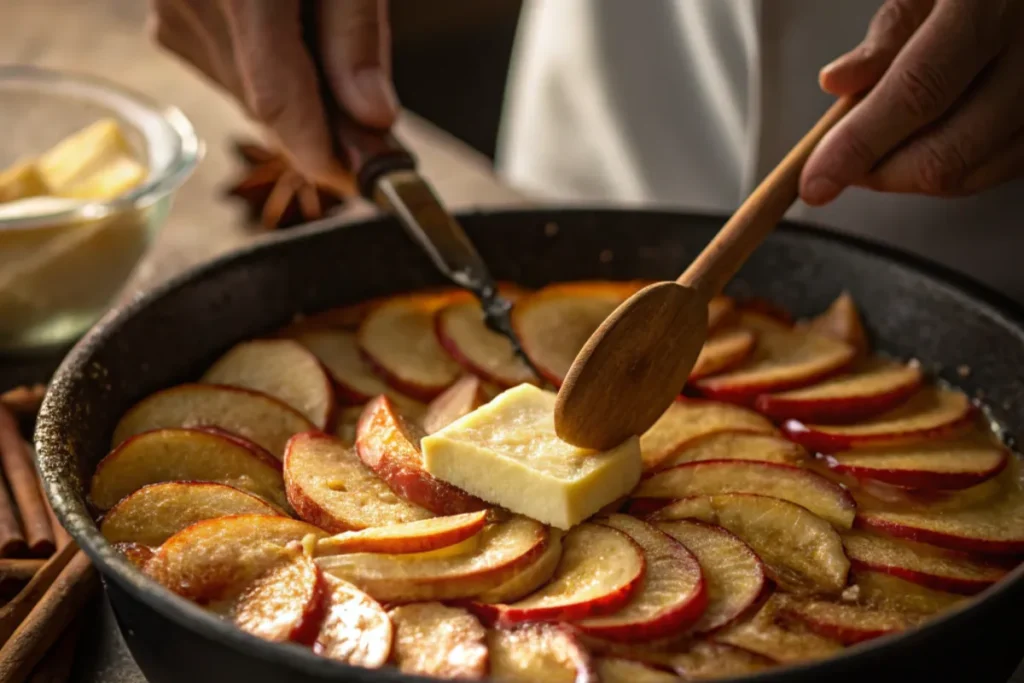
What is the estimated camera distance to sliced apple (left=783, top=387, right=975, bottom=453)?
5.85 feet

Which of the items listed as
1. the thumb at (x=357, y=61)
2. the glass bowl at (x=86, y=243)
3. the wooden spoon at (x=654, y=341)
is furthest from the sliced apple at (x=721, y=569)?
the glass bowl at (x=86, y=243)

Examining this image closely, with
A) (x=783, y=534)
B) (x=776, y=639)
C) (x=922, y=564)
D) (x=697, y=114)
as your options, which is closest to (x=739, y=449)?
(x=783, y=534)

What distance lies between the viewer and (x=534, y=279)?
2.28m

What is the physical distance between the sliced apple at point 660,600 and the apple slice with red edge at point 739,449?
30 cm

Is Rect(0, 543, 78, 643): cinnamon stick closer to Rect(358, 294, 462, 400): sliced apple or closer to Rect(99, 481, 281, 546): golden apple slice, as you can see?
Rect(99, 481, 281, 546): golden apple slice

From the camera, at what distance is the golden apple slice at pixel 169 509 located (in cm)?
151

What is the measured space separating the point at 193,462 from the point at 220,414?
0.15 m

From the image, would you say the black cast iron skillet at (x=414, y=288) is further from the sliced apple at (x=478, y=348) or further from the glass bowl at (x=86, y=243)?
the glass bowl at (x=86, y=243)

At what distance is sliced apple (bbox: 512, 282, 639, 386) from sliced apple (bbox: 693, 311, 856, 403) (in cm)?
23

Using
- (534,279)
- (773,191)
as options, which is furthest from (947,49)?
(534,279)

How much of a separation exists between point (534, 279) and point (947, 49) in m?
0.92

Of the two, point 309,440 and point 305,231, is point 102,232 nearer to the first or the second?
point 305,231

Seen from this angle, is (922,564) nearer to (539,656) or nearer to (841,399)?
(841,399)

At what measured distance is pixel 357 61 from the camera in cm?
205
